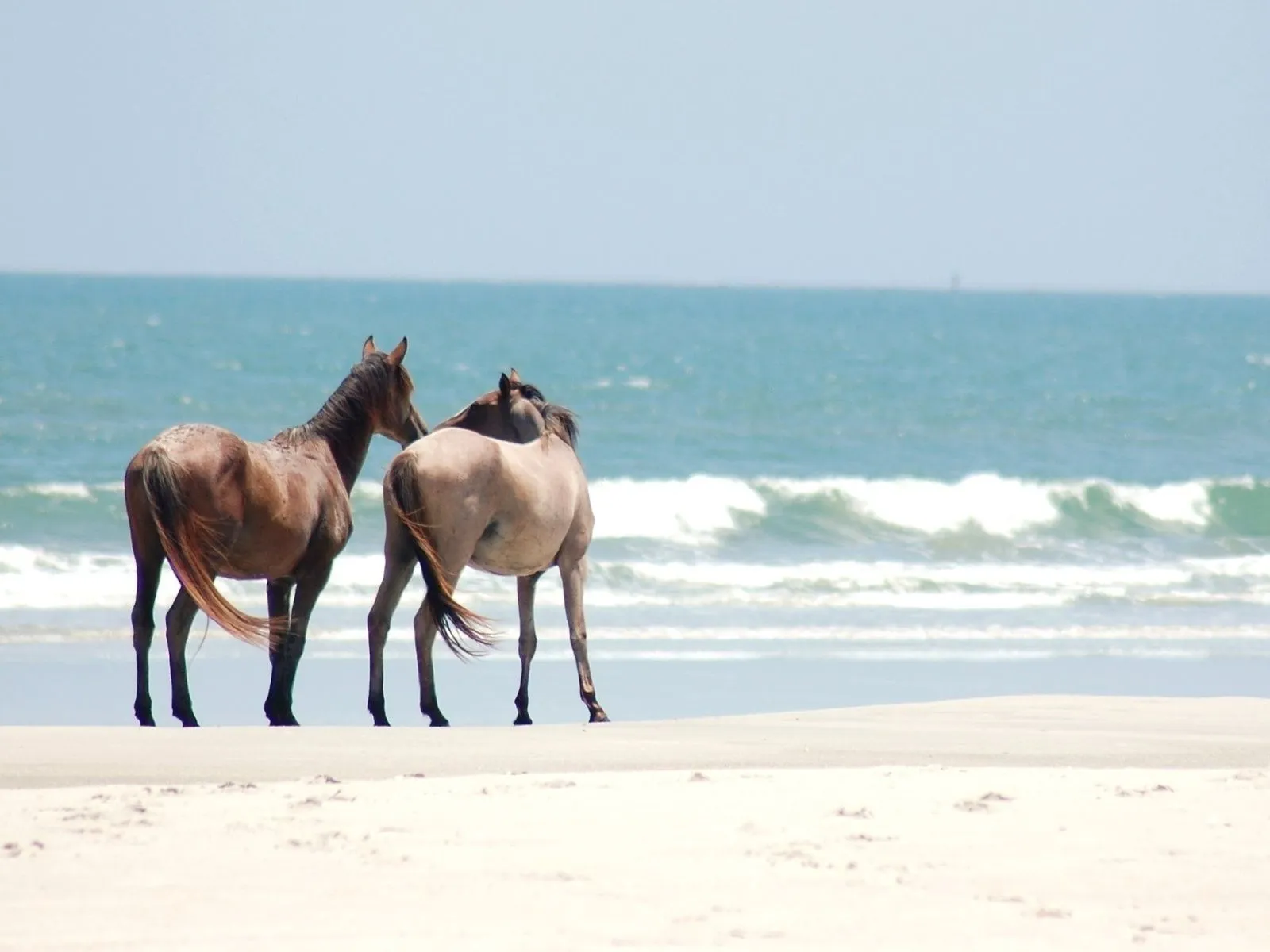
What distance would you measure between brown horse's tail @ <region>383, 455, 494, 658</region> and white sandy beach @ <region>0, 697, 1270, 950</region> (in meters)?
0.62

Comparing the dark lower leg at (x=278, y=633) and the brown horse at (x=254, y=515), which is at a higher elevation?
the brown horse at (x=254, y=515)

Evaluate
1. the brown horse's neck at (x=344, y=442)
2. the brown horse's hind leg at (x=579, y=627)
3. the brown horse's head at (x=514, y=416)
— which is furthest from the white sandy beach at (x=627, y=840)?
the brown horse's head at (x=514, y=416)

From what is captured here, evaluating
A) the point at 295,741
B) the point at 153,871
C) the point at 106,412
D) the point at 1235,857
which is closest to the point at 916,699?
the point at 295,741

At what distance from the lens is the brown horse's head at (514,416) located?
8664 mm

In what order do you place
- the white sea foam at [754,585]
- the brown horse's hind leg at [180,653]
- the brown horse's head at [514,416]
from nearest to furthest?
the brown horse's hind leg at [180,653] → the brown horse's head at [514,416] → the white sea foam at [754,585]

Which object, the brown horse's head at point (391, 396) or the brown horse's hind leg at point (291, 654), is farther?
the brown horse's head at point (391, 396)

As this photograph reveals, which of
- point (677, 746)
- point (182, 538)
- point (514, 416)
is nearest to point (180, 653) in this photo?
point (182, 538)

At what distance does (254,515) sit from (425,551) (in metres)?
0.75

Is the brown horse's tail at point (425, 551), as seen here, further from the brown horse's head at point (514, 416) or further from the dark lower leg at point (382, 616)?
the brown horse's head at point (514, 416)

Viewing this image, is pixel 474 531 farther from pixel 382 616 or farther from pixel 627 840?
pixel 627 840

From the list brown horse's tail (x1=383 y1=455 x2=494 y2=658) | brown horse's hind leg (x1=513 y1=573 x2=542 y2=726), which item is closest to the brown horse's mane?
brown horse's tail (x1=383 y1=455 x2=494 y2=658)

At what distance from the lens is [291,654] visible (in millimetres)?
7844

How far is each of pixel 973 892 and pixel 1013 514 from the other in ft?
51.8

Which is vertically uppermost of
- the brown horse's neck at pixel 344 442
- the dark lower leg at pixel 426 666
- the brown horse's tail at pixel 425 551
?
the brown horse's neck at pixel 344 442
